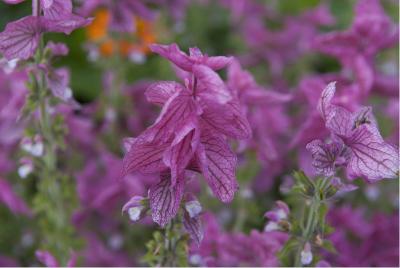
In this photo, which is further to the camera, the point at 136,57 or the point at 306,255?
the point at 136,57

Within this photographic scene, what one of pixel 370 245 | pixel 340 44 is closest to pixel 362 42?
pixel 340 44

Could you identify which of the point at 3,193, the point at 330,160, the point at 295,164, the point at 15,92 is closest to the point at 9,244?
the point at 3,193

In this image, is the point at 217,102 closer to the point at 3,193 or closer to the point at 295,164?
the point at 3,193

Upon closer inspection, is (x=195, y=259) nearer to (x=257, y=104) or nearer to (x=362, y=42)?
(x=257, y=104)

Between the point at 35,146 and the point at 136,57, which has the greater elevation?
the point at 136,57

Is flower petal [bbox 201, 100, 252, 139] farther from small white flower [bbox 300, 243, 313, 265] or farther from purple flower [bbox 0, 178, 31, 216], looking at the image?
purple flower [bbox 0, 178, 31, 216]

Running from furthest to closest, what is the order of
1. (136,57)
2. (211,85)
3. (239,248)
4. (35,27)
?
(136,57) → (239,248) → (35,27) → (211,85)

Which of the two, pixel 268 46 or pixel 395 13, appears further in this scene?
pixel 395 13
